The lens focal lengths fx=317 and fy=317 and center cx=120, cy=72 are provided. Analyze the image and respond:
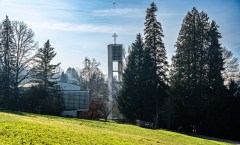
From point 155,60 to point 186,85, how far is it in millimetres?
5756

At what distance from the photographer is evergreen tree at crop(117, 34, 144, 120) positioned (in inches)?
1748

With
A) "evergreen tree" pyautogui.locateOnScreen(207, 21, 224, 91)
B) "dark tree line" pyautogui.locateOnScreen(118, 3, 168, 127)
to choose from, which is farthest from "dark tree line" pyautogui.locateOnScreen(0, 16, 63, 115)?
"evergreen tree" pyautogui.locateOnScreen(207, 21, 224, 91)

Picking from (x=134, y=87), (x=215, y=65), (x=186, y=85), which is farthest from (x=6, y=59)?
(x=215, y=65)

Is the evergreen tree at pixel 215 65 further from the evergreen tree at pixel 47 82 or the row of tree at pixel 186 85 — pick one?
the evergreen tree at pixel 47 82

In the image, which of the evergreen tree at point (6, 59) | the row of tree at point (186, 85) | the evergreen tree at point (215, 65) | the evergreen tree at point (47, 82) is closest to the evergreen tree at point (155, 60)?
the row of tree at point (186, 85)

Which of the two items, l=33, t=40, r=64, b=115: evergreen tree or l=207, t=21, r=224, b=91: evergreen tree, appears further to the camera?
l=207, t=21, r=224, b=91: evergreen tree

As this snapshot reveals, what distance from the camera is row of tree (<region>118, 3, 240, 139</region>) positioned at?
4269 centimetres

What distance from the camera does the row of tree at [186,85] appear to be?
4269 cm

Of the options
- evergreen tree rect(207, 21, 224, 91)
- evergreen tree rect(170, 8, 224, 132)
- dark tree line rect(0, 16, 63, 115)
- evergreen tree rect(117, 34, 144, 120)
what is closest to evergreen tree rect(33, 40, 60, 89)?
dark tree line rect(0, 16, 63, 115)

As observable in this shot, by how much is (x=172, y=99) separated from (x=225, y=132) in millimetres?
8616

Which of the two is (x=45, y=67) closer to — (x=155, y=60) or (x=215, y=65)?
(x=155, y=60)

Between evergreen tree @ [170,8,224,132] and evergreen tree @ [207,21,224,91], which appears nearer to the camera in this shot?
evergreen tree @ [170,8,224,132]

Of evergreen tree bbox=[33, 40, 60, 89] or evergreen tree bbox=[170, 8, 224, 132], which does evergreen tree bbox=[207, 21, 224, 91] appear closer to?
evergreen tree bbox=[170, 8, 224, 132]

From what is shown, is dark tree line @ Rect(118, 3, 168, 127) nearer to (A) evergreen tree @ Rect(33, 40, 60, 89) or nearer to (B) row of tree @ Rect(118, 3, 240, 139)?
(B) row of tree @ Rect(118, 3, 240, 139)
